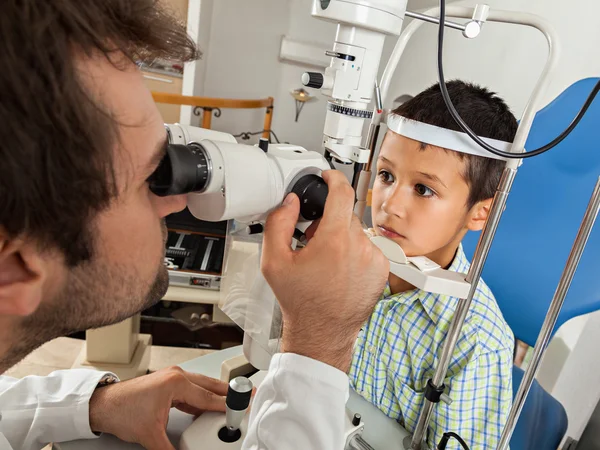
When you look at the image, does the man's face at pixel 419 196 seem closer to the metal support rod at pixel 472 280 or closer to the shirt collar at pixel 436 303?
the shirt collar at pixel 436 303

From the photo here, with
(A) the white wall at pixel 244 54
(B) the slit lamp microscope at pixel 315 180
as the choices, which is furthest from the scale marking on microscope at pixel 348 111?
(A) the white wall at pixel 244 54

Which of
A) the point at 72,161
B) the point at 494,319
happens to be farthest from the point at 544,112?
the point at 72,161

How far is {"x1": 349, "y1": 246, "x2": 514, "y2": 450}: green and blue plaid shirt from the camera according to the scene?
829 millimetres

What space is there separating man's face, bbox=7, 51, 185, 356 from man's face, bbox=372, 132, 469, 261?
0.49 meters

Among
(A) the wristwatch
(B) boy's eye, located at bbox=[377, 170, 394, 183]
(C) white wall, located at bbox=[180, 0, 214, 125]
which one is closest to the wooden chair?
(C) white wall, located at bbox=[180, 0, 214, 125]

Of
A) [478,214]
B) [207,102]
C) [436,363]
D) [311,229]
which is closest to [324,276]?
[311,229]

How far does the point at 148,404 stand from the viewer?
702mm

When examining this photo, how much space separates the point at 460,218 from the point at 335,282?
1.62 ft

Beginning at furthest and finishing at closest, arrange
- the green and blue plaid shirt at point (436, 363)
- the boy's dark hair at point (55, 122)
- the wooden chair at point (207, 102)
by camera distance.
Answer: the wooden chair at point (207, 102)
the green and blue plaid shirt at point (436, 363)
the boy's dark hair at point (55, 122)

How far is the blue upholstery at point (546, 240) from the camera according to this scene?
93cm

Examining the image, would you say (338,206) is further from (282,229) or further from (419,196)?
(419,196)

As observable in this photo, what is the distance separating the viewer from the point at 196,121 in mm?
2609

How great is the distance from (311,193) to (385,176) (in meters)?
0.43

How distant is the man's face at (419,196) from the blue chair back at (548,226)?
0.22 m
